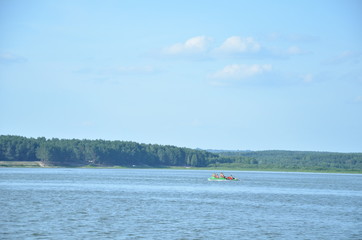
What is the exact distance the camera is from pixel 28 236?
3691cm

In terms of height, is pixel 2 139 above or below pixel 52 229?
above

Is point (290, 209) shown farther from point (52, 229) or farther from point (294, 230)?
point (52, 229)

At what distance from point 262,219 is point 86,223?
1509cm

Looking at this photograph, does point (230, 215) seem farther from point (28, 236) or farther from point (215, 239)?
point (28, 236)

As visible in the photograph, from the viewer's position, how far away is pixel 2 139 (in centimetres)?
19088

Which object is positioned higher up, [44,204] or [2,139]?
[2,139]

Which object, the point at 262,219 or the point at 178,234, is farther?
the point at 262,219

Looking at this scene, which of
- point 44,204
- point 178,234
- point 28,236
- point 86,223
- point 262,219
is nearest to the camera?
point 28,236

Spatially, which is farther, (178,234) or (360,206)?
(360,206)

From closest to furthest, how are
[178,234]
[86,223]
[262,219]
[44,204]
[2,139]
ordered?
[178,234] < [86,223] < [262,219] < [44,204] < [2,139]

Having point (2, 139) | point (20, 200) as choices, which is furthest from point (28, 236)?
point (2, 139)

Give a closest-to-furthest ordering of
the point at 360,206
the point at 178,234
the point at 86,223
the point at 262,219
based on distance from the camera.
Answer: the point at 178,234 → the point at 86,223 → the point at 262,219 → the point at 360,206

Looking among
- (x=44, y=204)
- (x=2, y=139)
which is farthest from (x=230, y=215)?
(x=2, y=139)

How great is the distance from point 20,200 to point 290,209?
2688 centimetres
